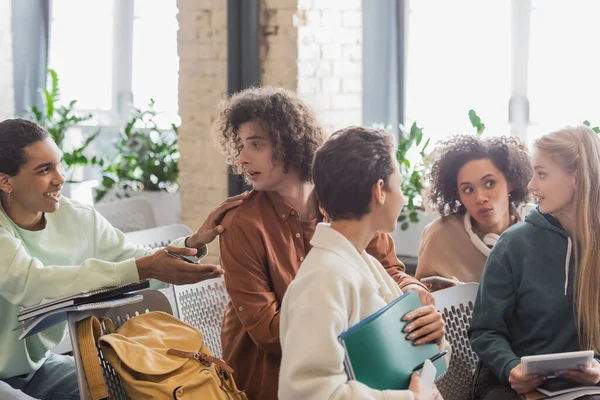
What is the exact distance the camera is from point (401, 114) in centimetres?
530

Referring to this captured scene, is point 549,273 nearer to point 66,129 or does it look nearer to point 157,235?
point 157,235

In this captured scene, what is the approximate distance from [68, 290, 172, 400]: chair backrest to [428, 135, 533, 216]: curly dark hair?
1130 mm

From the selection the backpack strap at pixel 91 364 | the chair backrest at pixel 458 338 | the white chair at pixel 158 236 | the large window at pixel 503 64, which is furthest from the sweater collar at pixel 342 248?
the large window at pixel 503 64

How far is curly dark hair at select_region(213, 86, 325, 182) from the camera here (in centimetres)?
247

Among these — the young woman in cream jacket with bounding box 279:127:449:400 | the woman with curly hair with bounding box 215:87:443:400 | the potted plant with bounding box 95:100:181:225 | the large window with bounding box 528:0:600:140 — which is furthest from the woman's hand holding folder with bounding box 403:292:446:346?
the potted plant with bounding box 95:100:181:225

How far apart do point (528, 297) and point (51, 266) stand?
133 cm

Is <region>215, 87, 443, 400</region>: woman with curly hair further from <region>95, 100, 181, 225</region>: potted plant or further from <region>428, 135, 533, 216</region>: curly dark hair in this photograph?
<region>95, 100, 181, 225</region>: potted plant

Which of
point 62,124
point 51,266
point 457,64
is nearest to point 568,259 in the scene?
A: point 51,266

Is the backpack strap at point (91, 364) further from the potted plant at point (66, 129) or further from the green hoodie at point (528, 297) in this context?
the potted plant at point (66, 129)

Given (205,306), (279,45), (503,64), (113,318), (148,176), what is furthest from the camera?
(148,176)

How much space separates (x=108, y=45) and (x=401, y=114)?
2.86m

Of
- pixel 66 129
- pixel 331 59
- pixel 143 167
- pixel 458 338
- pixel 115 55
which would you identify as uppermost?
pixel 115 55

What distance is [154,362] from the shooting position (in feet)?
6.78

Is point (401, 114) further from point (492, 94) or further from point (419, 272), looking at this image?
point (419, 272)
